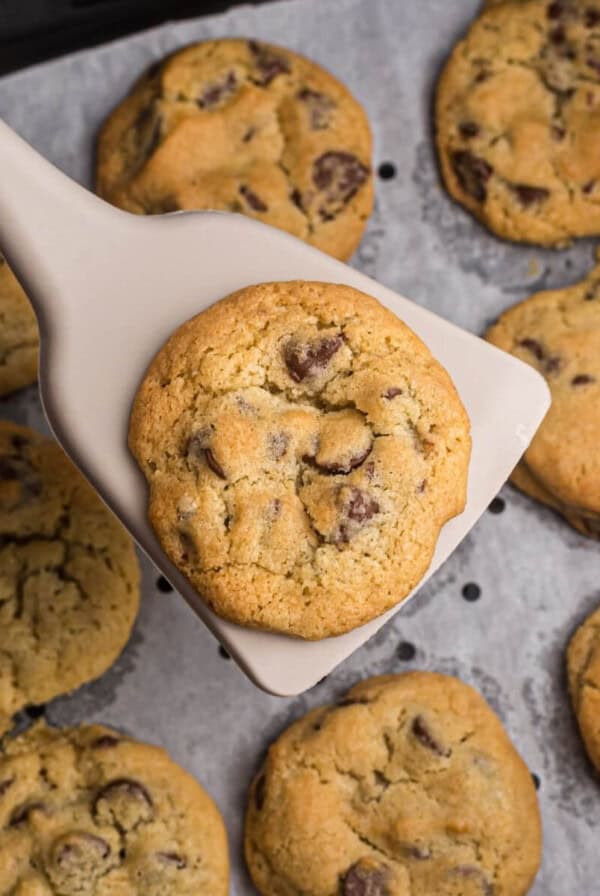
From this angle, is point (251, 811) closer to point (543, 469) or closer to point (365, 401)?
point (543, 469)

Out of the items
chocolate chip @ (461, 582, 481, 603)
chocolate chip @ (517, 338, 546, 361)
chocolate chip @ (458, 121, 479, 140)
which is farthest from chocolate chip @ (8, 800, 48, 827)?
chocolate chip @ (458, 121, 479, 140)

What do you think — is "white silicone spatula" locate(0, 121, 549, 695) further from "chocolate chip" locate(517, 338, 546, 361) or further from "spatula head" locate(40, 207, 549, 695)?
"chocolate chip" locate(517, 338, 546, 361)

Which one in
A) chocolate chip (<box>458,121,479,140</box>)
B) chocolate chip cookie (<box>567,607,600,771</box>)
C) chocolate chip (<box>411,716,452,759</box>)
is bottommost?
chocolate chip (<box>411,716,452,759</box>)

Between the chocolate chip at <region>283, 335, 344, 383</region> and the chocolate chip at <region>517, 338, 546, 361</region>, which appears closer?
the chocolate chip at <region>283, 335, 344, 383</region>

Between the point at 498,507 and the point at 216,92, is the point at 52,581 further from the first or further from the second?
the point at 216,92

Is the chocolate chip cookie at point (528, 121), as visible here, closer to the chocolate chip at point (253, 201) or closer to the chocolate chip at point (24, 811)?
the chocolate chip at point (253, 201)

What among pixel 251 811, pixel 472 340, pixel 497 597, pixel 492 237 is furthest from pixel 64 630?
pixel 492 237

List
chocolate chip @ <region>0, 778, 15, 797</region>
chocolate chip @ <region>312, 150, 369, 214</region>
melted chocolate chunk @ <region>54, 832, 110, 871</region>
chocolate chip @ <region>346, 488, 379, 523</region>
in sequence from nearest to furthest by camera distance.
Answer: chocolate chip @ <region>346, 488, 379, 523</region> → melted chocolate chunk @ <region>54, 832, 110, 871</region> → chocolate chip @ <region>0, 778, 15, 797</region> → chocolate chip @ <region>312, 150, 369, 214</region>

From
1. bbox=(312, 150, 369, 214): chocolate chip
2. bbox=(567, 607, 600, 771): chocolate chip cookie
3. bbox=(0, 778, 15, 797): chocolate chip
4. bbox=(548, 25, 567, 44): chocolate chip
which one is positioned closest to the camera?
bbox=(0, 778, 15, 797): chocolate chip
